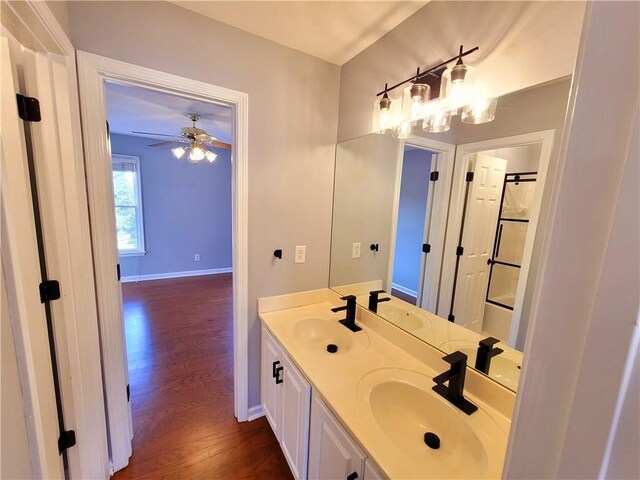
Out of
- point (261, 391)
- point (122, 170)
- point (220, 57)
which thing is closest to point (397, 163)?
point (220, 57)

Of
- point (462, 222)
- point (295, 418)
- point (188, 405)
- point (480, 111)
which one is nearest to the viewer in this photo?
point (480, 111)

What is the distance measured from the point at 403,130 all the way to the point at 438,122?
0.71 feet

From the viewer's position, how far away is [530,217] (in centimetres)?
93

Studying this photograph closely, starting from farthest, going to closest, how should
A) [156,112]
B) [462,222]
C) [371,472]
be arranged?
[156,112], [462,222], [371,472]

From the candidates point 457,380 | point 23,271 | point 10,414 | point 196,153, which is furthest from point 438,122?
point 196,153

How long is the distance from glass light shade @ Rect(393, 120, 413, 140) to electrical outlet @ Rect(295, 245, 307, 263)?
92cm

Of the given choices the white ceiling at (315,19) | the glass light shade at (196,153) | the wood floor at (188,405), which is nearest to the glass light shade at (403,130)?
the white ceiling at (315,19)

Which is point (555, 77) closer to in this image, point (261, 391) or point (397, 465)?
point (397, 465)

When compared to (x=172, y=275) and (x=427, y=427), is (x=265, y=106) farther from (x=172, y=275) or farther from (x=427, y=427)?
(x=172, y=275)

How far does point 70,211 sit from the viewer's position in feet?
3.76

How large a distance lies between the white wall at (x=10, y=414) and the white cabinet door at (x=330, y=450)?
3.22ft

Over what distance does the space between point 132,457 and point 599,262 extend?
228 centimetres

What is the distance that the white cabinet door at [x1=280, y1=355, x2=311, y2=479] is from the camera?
3.90ft

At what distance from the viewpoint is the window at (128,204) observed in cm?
426
